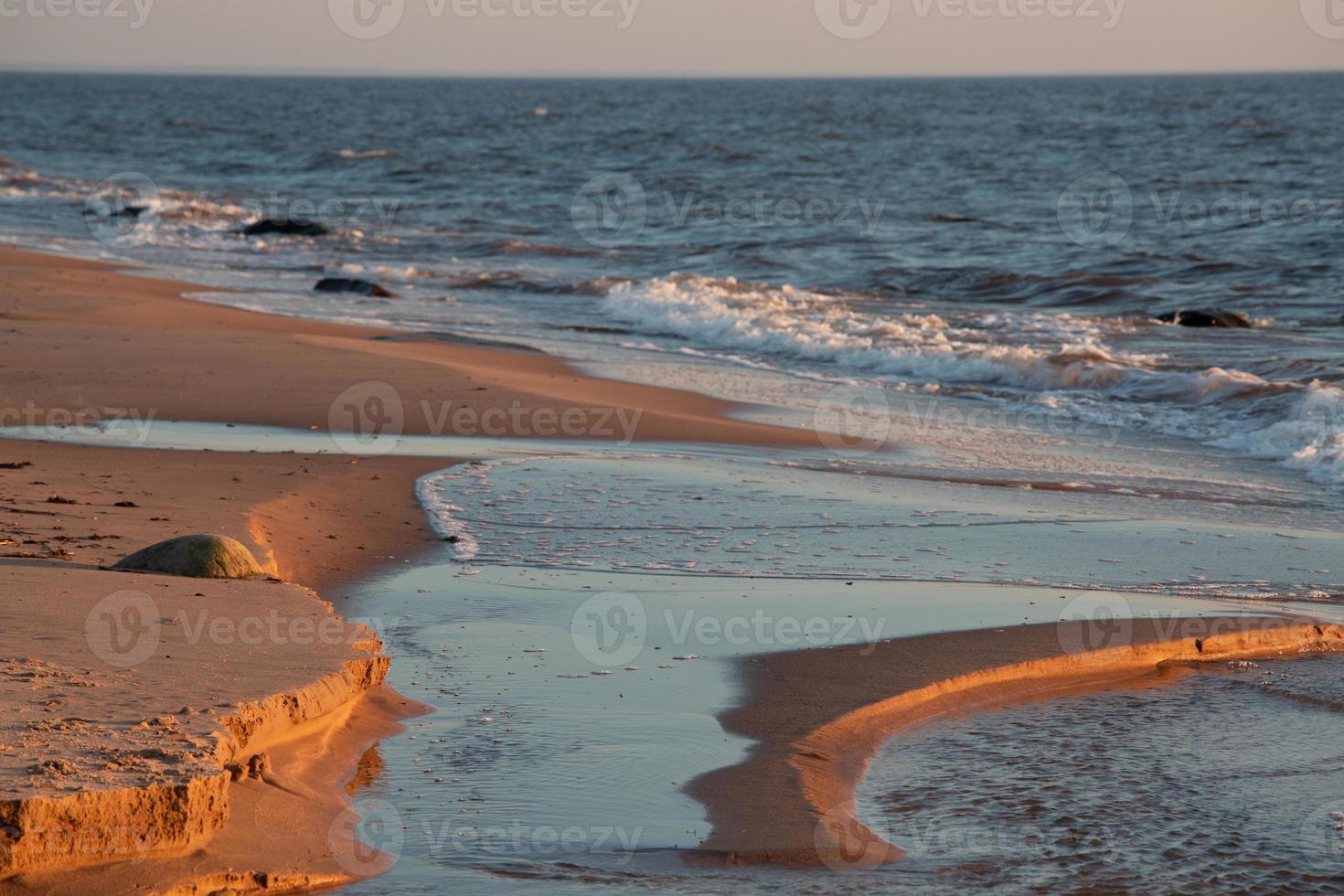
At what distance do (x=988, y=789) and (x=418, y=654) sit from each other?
2.06 metres

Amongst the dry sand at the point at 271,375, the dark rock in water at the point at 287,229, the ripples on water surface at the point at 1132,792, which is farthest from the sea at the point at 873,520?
the dry sand at the point at 271,375

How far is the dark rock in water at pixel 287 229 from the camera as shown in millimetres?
27406

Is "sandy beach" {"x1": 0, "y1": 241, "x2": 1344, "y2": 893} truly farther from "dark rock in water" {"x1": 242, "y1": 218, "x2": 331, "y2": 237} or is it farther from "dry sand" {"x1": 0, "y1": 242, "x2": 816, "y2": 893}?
"dark rock in water" {"x1": 242, "y1": 218, "x2": 331, "y2": 237}

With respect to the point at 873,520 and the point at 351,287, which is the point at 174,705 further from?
the point at 351,287

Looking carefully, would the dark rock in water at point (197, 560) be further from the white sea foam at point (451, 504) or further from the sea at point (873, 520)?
the white sea foam at point (451, 504)

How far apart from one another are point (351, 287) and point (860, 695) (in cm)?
1526

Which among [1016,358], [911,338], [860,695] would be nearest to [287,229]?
[911,338]

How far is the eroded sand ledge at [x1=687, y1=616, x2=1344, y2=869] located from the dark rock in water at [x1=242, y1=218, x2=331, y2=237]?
2370 centimetres

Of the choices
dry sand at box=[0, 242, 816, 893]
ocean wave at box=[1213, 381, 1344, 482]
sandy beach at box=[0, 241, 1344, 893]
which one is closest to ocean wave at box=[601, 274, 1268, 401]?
ocean wave at box=[1213, 381, 1344, 482]

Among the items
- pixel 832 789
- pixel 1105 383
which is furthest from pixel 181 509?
pixel 1105 383

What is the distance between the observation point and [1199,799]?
4.12 meters

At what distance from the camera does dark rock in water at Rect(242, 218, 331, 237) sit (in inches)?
1079

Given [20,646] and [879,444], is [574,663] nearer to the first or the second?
[20,646]

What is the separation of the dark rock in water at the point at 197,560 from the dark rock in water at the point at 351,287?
1361 cm
